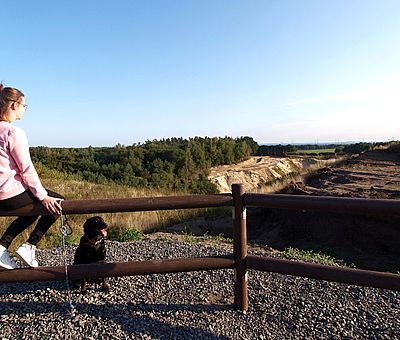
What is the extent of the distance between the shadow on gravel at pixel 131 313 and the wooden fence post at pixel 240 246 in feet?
0.66

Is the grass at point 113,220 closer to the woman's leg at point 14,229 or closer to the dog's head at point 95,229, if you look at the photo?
the dog's head at point 95,229

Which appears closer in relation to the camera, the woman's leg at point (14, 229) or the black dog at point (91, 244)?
the woman's leg at point (14, 229)

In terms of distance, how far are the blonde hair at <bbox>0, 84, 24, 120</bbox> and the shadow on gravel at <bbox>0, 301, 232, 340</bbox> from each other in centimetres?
203

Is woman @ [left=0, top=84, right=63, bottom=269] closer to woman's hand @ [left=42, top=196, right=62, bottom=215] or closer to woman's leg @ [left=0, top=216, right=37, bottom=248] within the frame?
woman's hand @ [left=42, top=196, right=62, bottom=215]

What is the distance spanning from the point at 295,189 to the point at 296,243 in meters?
3.79

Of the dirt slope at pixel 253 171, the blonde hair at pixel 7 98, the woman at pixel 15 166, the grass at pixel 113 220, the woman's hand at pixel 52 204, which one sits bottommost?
the dirt slope at pixel 253 171

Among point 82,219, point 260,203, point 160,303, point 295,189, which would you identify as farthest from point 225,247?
point 295,189

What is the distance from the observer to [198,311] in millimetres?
4012

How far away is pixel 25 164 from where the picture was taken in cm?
328

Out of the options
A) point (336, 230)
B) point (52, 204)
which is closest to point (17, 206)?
point (52, 204)

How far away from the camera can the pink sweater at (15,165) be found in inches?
127

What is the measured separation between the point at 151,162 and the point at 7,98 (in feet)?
89.0

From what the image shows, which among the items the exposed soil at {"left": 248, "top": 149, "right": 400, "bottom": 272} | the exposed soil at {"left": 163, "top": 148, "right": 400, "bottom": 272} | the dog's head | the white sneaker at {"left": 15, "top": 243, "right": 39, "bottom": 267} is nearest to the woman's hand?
the white sneaker at {"left": 15, "top": 243, "right": 39, "bottom": 267}

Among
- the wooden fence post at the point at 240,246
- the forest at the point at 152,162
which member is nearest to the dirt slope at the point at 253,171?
the forest at the point at 152,162
